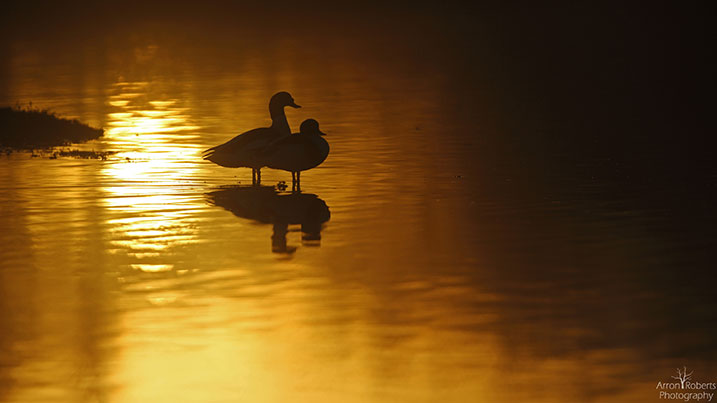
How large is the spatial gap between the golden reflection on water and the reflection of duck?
21.8 inches

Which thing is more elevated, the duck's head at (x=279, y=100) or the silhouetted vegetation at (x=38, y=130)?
the duck's head at (x=279, y=100)

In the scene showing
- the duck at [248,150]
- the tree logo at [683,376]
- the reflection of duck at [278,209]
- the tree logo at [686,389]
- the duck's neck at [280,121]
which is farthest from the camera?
the duck's neck at [280,121]

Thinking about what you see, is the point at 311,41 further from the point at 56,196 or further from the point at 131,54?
the point at 56,196

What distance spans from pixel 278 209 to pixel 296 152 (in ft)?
5.53

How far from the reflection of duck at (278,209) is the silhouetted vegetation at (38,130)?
20.8 feet

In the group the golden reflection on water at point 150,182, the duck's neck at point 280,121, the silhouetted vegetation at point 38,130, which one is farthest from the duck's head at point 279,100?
the silhouetted vegetation at point 38,130

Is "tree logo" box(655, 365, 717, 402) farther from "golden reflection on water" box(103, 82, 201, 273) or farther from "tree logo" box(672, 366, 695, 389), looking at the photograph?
"golden reflection on water" box(103, 82, 201, 273)

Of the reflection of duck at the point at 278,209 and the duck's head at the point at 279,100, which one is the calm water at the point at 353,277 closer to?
the reflection of duck at the point at 278,209

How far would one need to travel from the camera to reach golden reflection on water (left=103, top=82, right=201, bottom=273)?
14.1 metres

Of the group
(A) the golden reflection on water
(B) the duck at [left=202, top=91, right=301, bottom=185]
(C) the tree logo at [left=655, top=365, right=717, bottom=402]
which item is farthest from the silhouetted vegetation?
(C) the tree logo at [left=655, top=365, right=717, bottom=402]

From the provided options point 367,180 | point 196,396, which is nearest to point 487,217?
point 367,180

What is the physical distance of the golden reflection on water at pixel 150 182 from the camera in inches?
554

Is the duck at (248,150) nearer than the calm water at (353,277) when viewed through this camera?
No

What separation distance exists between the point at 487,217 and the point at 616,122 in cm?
1082
